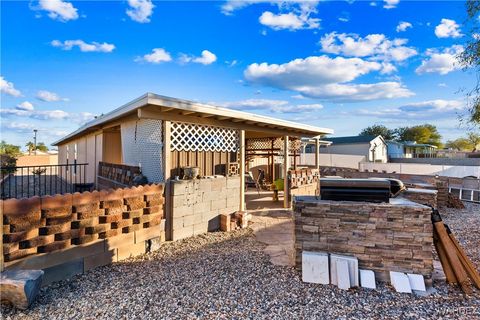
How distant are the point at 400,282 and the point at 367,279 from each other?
0.34 metres

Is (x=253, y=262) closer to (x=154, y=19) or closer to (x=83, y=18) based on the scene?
(x=154, y=19)

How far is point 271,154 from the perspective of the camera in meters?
11.2

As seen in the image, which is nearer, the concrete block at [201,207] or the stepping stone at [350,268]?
the stepping stone at [350,268]

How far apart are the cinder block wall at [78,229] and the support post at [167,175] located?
293mm

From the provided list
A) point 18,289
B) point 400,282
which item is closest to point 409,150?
point 400,282

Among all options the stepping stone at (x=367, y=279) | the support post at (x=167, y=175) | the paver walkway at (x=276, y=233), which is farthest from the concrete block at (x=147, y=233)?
the stepping stone at (x=367, y=279)

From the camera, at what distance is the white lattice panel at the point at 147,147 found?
4.93m

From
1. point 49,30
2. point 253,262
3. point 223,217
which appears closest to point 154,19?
Answer: point 49,30

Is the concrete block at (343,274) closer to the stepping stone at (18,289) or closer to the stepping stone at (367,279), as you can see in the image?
the stepping stone at (367,279)

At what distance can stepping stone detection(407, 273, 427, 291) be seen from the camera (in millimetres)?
2883

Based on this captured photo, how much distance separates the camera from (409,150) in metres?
34.7

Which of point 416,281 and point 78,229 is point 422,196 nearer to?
point 416,281

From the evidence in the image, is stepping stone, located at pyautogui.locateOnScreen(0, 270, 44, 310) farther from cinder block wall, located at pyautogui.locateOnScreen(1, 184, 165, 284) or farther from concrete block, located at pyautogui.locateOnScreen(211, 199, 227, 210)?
concrete block, located at pyautogui.locateOnScreen(211, 199, 227, 210)

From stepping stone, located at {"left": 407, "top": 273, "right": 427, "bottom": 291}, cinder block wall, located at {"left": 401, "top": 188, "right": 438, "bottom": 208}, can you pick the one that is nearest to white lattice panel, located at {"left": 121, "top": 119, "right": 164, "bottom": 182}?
stepping stone, located at {"left": 407, "top": 273, "right": 427, "bottom": 291}
